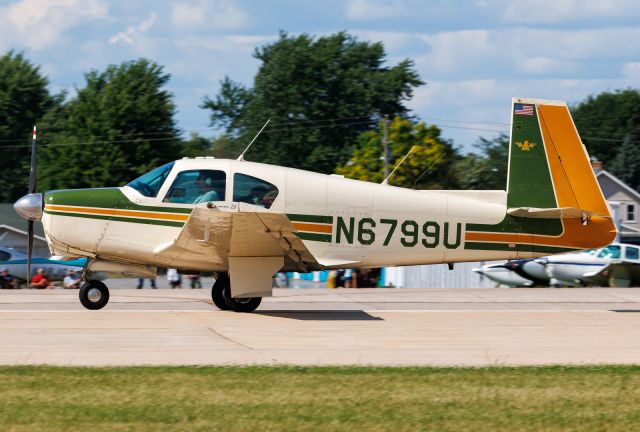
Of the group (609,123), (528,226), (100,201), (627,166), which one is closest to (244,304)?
(100,201)

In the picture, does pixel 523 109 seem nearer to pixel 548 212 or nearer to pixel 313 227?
pixel 548 212

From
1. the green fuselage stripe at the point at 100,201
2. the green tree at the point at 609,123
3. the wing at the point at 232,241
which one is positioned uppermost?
the green tree at the point at 609,123

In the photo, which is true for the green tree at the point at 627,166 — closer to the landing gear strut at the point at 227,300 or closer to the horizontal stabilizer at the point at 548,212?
the horizontal stabilizer at the point at 548,212

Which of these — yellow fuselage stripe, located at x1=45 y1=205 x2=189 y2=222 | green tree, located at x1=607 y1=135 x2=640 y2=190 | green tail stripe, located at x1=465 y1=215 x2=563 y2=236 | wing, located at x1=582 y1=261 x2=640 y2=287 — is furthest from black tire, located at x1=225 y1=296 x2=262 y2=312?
green tree, located at x1=607 y1=135 x2=640 y2=190

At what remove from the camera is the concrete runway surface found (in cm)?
1072

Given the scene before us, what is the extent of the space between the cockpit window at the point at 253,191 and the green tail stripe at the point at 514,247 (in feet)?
10.1

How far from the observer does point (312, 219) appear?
14000 millimetres

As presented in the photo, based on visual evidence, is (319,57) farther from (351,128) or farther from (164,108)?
(164,108)

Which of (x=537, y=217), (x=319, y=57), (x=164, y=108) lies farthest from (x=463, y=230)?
(x=319, y=57)

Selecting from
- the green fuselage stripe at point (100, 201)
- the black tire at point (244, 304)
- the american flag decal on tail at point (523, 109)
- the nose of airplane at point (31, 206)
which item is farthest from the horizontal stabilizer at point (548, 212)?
the nose of airplane at point (31, 206)

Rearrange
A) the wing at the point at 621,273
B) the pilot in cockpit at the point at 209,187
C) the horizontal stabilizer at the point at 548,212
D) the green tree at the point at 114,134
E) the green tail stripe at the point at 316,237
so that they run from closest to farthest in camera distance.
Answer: the pilot in cockpit at the point at 209,187 → the green tail stripe at the point at 316,237 → the horizontal stabilizer at the point at 548,212 → the wing at the point at 621,273 → the green tree at the point at 114,134

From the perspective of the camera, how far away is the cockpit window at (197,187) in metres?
13.6

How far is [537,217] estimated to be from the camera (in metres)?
14.5

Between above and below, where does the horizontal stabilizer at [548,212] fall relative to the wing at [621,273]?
above
